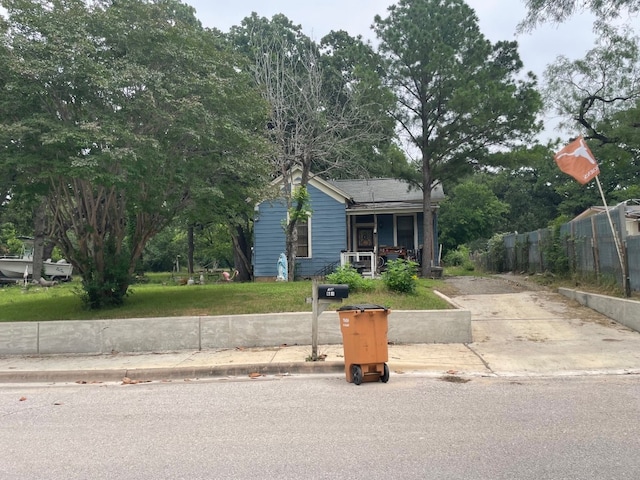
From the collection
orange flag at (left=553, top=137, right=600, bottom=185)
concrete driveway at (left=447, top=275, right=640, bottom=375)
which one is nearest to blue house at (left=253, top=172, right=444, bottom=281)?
concrete driveway at (left=447, top=275, right=640, bottom=375)

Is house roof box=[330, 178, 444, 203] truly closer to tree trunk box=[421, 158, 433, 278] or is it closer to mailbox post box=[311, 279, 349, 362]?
tree trunk box=[421, 158, 433, 278]

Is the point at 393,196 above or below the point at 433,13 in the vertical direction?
below

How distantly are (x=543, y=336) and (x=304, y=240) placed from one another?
40.7ft

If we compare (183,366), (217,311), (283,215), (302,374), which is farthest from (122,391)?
(283,215)

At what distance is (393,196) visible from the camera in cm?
2286

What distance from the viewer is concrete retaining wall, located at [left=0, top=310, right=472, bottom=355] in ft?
33.2

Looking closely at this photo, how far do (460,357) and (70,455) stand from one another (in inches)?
244

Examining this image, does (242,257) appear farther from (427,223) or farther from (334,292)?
(334,292)

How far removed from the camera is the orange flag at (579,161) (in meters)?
12.4

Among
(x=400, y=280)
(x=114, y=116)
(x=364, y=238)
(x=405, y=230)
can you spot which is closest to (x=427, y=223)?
(x=405, y=230)

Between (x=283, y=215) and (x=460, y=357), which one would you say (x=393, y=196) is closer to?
(x=283, y=215)

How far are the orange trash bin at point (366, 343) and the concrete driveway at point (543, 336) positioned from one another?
6.42 feet

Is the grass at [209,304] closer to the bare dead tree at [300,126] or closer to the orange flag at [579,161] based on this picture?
the orange flag at [579,161]

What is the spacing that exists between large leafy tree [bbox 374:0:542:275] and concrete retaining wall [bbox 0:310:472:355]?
971 centimetres
